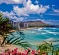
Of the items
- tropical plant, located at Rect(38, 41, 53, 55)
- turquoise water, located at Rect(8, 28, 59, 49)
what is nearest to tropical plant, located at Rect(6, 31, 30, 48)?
turquoise water, located at Rect(8, 28, 59, 49)

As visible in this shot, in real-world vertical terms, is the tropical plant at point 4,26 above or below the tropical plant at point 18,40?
above

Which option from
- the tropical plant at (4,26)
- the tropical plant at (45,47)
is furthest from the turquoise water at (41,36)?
the tropical plant at (4,26)

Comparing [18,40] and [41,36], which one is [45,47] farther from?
[18,40]

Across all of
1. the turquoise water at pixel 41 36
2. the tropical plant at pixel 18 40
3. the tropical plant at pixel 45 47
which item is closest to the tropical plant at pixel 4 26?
the tropical plant at pixel 18 40

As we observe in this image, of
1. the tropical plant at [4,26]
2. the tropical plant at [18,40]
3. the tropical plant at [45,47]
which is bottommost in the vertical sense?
the tropical plant at [45,47]

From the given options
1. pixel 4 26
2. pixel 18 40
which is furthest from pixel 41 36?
pixel 4 26

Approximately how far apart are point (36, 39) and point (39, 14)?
0.98 ft

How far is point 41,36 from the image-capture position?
2191 millimetres

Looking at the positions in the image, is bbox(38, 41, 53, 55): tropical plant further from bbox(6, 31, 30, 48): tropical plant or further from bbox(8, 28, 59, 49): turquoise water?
bbox(6, 31, 30, 48): tropical plant

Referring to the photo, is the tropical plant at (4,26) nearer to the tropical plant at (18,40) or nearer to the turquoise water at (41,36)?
the tropical plant at (18,40)

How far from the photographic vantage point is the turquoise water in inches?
85.9

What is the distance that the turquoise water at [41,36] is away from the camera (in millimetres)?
2182

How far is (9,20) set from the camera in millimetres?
2232

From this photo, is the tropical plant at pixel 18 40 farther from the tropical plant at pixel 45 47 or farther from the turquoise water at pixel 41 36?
the tropical plant at pixel 45 47
